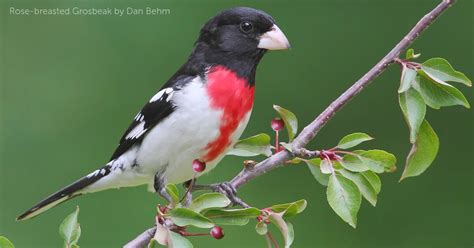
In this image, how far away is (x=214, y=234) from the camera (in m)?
2.03

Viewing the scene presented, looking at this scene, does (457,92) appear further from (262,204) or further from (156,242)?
(262,204)

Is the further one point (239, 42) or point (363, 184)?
point (239, 42)

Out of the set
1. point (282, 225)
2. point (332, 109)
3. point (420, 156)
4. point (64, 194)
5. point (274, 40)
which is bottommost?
point (64, 194)

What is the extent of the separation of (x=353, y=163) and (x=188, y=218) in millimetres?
454

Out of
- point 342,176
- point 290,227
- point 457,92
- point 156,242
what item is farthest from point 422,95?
point 156,242

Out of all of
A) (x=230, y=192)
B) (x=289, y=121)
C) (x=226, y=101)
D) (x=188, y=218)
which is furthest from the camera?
(x=226, y=101)

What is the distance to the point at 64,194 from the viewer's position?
2.84m

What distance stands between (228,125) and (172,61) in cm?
211

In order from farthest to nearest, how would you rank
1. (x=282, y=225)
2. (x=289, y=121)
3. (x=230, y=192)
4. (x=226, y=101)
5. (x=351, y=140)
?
(x=226, y=101) → (x=230, y=192) → (x=289, y=121) → (x=351, y=140) → (x=282, y=225)

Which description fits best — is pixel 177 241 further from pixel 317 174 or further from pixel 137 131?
pixel 137 131

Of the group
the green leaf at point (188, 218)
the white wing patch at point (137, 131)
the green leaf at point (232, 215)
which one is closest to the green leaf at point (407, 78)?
the green leaf at point (232, 215)

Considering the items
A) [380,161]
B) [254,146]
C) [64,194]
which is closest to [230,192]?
[254,146]

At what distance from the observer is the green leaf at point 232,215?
6.70 ft

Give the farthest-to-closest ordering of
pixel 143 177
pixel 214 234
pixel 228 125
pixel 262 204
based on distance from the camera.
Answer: pixel 262 204, pixel 143 177, pixel 228 125, pixel 214 234
